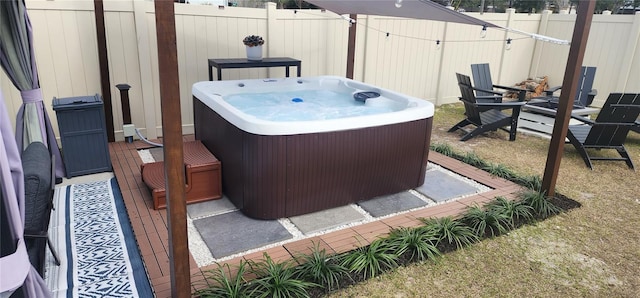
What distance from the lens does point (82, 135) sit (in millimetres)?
4012

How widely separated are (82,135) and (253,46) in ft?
7.26

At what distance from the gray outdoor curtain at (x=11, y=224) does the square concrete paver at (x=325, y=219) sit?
187cm

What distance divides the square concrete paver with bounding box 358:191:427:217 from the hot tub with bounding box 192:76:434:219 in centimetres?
7

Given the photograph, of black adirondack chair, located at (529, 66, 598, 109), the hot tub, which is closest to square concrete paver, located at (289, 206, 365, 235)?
the hot tub

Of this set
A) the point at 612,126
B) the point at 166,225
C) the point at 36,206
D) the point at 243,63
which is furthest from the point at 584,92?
the point at 36,206

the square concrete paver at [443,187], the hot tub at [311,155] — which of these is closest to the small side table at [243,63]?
the hot tub at [311,155]

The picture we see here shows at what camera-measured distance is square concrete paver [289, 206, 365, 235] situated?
3.29m

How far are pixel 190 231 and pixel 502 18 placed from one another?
736 cm

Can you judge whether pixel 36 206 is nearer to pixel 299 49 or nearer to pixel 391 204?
pixel 391 204

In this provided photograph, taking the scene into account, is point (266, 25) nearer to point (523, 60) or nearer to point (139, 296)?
point (139, 296)

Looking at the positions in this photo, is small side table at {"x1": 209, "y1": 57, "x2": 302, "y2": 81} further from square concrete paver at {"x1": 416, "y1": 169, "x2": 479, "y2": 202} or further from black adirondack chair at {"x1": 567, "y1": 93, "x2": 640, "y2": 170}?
black adirondack chair at {"x1": 567, "y1": 93, "x2": 640, "y2": 170}

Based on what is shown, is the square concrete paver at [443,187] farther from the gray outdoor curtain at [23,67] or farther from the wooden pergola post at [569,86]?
the gray outdoor curtain at [23,67]

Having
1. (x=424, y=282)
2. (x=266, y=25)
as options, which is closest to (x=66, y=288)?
(x=424, y=282)

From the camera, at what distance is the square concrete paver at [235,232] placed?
296 centimetres
